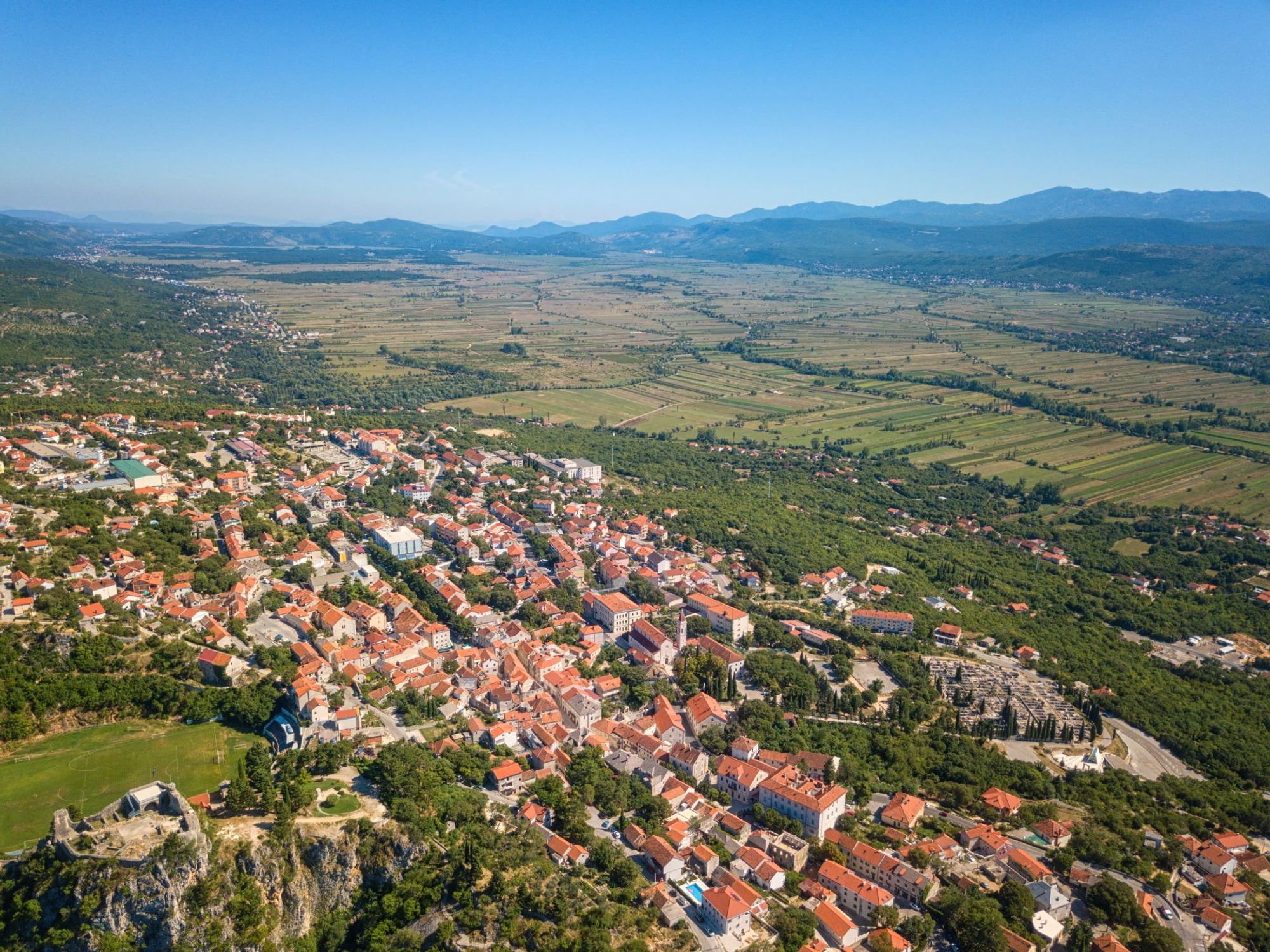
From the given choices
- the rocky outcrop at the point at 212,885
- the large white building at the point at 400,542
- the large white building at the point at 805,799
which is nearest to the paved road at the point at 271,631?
the large white building at the point at 400,542

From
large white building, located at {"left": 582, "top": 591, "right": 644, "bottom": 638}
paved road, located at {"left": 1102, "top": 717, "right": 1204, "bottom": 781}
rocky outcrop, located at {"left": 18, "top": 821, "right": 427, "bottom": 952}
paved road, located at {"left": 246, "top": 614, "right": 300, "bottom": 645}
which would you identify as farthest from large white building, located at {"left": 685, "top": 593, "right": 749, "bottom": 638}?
rocky outcrop, located at {"left": 18, "top": 821, "right": 427, "bottom": 952}

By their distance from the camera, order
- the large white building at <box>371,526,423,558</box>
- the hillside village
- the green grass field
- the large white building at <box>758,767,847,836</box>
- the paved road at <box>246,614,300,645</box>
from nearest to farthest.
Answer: the green grass field
the hillside village
the large white building at <box>758,767,847,836</box>
the paved road at <box>246,614,300,645</box>
the large white building at <box>371,526,423,558</box>

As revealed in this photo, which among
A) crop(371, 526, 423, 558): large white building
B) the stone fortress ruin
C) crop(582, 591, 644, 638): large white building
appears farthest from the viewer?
crop(371, 526, 423, 558): large white building

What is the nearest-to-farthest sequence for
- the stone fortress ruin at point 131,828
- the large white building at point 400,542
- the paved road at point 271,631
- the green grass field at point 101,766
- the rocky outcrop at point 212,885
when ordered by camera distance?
the rocky outcrop at point 212,885 → the stone fortress ruin at point 131,828 → the green grass field at point 101,766 → the paved road at point 271,631 → the large white building at point 400,542

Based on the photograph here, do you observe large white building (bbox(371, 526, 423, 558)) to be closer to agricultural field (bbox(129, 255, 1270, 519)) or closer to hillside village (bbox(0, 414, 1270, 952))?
hillside village (bbox(0, 414, 1270, 952))

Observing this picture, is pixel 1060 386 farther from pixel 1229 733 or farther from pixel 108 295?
pixel 108 295

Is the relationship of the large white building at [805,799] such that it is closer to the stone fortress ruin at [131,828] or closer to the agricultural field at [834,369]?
the stone fortress ruin at [131,828]
